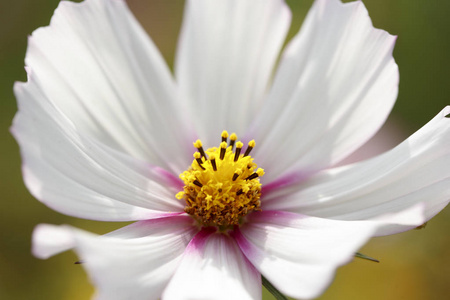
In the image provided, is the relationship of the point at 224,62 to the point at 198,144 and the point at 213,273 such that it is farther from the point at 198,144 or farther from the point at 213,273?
the point at 213,273

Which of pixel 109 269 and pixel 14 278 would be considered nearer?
pixel 109 269

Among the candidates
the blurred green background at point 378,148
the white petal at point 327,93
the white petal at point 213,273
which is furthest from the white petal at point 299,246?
the blurred green background at point 378,148

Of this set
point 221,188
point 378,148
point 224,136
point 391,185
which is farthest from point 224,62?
point 378,148

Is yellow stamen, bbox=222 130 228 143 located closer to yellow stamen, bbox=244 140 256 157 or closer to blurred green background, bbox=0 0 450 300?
yellow stamen, bbox=244 140 256 157

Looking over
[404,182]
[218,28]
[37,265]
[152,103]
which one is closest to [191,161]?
[152,103]

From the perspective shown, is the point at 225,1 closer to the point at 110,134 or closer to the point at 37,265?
the point at 110,134

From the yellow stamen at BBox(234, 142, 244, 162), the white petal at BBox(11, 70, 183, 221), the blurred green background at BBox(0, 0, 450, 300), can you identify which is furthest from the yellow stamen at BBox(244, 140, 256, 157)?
the blurred green background at BBox(0, 0, 450, 300)
